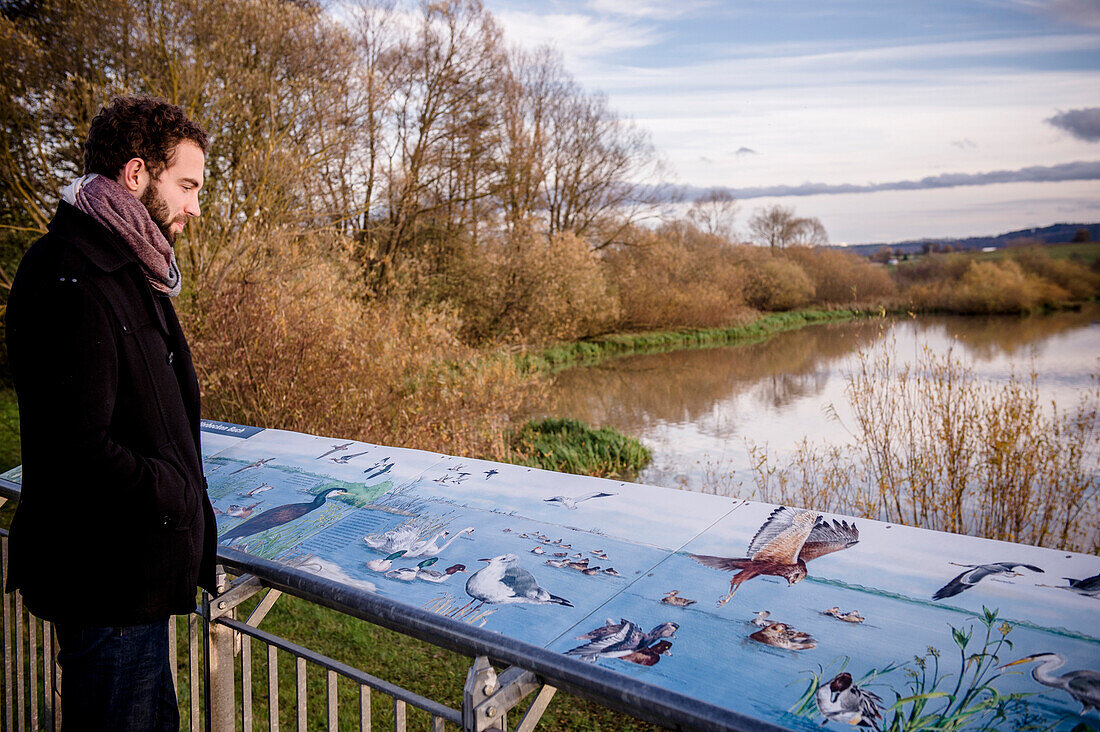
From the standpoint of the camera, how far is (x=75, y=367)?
157cm

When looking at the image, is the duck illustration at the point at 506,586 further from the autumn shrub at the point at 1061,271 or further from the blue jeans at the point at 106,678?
the autumn shrub at the point at 1061,271

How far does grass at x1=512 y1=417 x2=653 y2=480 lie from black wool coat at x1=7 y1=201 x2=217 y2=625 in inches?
284

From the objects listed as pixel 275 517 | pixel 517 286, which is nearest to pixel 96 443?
pixel 275 517

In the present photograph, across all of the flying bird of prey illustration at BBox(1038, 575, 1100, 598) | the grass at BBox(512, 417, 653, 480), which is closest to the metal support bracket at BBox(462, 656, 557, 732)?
the flying bird of prey illustration at BBox(1038, 575, 1100, 598)

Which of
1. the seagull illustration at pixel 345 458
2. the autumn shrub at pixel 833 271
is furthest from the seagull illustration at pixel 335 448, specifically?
the autumn shrub at pixel 833 271

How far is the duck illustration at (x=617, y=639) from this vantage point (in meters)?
1.45

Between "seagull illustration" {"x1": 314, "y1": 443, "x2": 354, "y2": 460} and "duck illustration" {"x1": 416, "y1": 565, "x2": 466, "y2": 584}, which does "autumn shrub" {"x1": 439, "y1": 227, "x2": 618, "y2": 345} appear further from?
"duck illustration" {"x1": 416, "y1": 565, "x2": 466, "y2": 584}

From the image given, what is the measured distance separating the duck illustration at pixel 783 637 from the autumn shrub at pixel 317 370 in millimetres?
6185

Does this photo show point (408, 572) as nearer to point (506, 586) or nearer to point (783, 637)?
point (506, 586)

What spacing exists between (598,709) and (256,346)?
4704mm

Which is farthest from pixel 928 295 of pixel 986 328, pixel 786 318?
pixel 786 318

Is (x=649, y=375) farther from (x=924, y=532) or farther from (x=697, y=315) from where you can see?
(x=924, y=532)

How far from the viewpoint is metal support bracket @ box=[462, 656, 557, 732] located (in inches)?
53.6

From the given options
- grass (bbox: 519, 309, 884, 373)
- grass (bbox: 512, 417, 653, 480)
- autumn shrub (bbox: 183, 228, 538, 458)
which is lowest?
grass (bbox: 512, 417, 653, 480)
